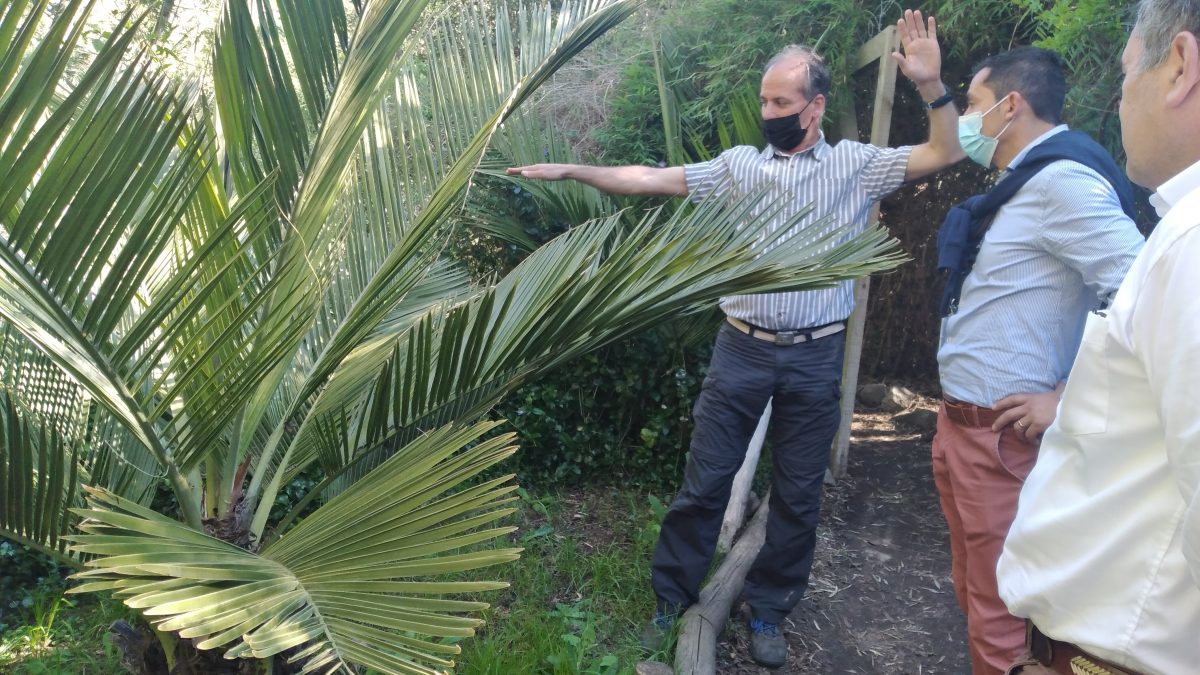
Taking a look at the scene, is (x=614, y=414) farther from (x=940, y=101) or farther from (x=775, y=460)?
(x=940, y=101)

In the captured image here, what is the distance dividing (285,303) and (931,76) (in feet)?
7.28

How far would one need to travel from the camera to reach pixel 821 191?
3145 mm

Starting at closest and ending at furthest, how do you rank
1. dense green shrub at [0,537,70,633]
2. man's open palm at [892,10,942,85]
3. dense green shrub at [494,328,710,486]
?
man's open palm at [892,10,942,85] < dense green shrub at [0,537,70,633] < dense green shrub at [494,328,710,486]

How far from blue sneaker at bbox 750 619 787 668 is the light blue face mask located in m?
1.88

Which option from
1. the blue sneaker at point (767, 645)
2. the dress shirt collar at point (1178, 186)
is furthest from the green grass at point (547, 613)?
the dress shirt collar at point (1178, 186)

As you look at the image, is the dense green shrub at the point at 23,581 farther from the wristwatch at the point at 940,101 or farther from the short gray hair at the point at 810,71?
the wristwatch at the point at 940,101

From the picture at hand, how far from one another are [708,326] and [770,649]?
176 cm

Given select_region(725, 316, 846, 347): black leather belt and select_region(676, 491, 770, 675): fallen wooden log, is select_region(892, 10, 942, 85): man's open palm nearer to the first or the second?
select_region(725, 316, 846, 347): black leather belt

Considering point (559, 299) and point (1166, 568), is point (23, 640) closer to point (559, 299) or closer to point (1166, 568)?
point (559, 299)

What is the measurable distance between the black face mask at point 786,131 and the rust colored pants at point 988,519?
1203 millimetres

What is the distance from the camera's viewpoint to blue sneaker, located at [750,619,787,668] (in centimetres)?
334

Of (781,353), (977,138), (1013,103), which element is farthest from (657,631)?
(1013,103)

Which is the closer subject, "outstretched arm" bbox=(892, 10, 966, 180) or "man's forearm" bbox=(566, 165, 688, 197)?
"outstretched arm" bbox=(892, 10, 966, 180)

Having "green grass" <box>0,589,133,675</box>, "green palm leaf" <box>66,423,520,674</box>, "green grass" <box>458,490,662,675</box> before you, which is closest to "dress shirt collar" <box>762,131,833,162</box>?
"green grass" <box>458,490,662,675</box>
